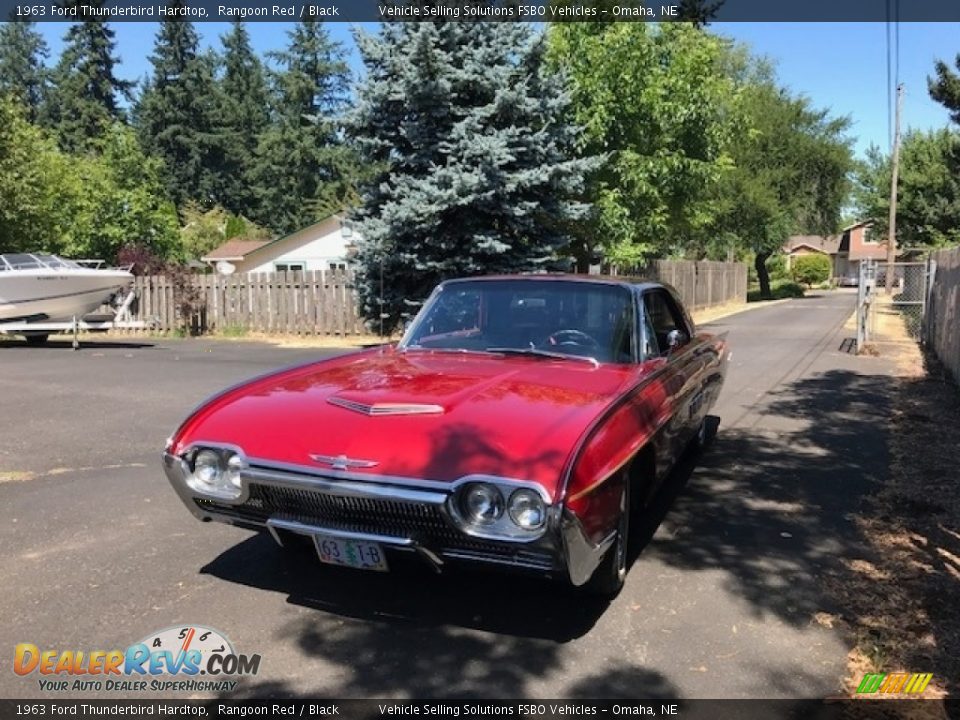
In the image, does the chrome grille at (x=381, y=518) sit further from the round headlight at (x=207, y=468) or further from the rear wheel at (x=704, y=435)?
the rear wheel at (x=704, y=435)

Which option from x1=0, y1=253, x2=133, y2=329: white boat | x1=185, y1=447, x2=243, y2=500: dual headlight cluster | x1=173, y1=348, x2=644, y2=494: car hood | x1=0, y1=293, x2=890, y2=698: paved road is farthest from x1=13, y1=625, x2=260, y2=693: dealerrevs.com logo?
x1=0, y1=253, x2=133, y2=329: white boat

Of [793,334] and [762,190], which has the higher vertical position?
[762,190]

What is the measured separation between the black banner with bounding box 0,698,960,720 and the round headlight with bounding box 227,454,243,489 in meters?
0.94

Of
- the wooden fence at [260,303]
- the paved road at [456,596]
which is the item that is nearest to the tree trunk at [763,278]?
the wooden fence at [260,303]

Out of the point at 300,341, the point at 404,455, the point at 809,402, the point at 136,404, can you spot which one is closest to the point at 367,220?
the point at 300,341

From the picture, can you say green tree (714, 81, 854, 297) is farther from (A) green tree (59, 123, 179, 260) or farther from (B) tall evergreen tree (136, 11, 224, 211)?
(B) tall evergreen tree (136, 11, 224, 211)

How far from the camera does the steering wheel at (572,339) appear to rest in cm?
460

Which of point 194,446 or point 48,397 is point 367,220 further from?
point 194,446

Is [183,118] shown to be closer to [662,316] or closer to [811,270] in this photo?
[811,270]

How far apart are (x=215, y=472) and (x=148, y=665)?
2.84ft

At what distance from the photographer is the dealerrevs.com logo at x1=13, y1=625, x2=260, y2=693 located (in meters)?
3.04

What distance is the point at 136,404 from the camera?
910cm

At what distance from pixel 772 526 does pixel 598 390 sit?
1994 millimetres

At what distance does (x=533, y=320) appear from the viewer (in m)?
4.82
